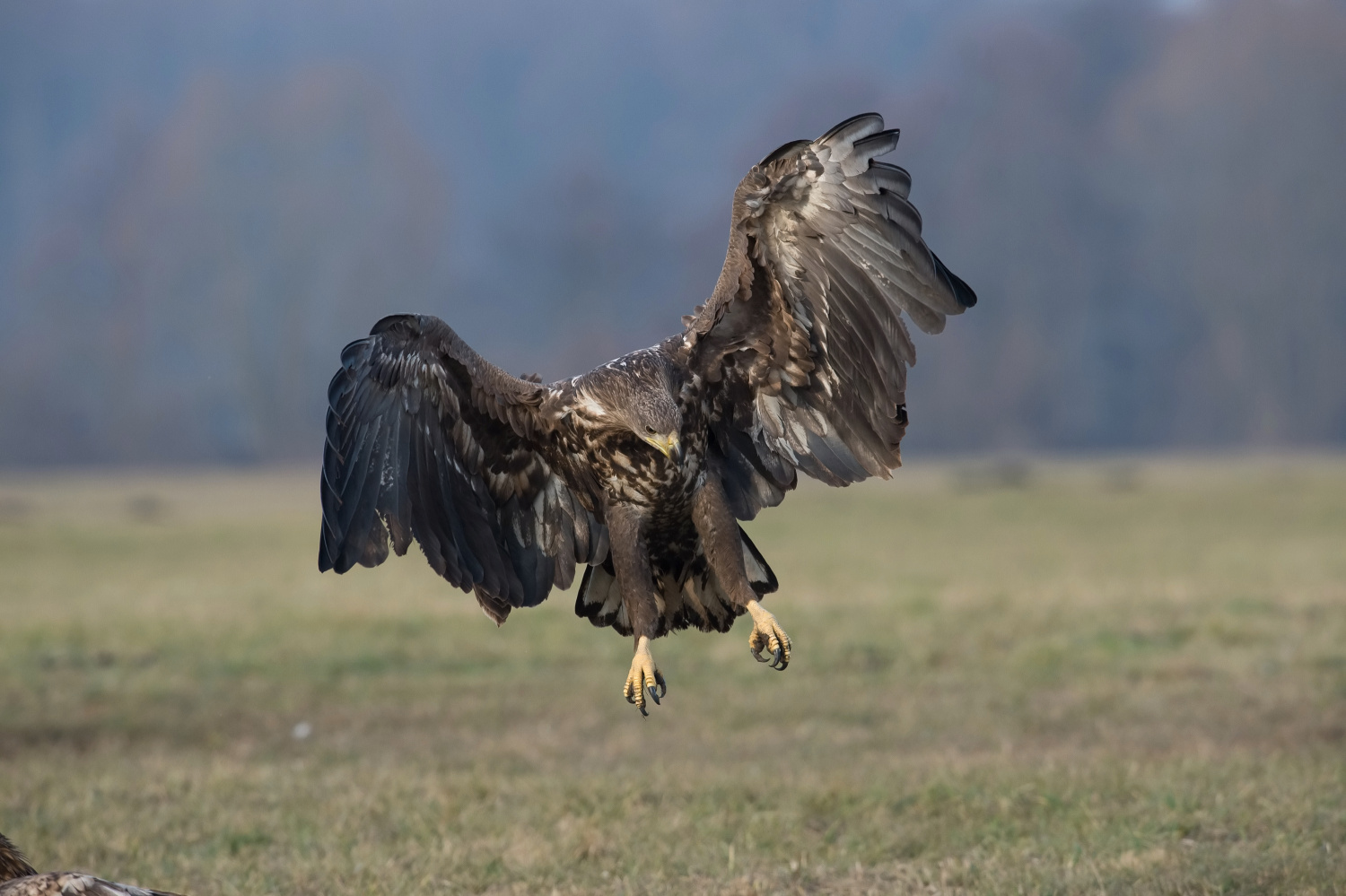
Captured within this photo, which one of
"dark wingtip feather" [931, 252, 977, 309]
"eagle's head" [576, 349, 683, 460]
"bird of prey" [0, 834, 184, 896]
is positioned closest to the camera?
"bird of prey" [0, 834, 184, 896]

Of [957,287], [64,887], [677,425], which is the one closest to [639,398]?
[677,425]

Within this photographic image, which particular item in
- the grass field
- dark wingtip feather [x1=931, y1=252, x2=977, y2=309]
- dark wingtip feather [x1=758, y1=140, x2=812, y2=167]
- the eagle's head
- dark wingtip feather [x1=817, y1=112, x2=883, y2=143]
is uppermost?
dark wingtip feather [x1=817, y1=112, x2=883, y2=143]

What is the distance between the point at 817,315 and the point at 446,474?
170cm

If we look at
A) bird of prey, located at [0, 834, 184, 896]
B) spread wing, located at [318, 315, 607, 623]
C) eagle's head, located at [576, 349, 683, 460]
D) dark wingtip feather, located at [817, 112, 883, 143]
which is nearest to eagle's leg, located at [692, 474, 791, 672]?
eagle's head, located at [576, 349, 683, 460]

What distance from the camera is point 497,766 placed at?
888cm

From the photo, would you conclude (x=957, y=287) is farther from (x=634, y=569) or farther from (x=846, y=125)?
(x=634, y=569)

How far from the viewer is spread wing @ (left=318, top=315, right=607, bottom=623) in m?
6.00

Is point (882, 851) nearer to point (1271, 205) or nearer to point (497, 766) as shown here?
point (497, 766)

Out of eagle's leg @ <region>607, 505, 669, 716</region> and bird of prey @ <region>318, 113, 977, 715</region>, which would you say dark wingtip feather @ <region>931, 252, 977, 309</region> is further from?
eagle's leg @ <region>607, 505, 669, 716</region>

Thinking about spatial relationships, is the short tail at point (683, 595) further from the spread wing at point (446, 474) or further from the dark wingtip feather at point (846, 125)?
the dark wingtip feather at point (846, 125)

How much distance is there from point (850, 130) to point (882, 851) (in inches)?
124

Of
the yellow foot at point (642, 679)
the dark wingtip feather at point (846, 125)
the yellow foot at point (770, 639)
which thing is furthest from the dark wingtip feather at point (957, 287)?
the yellow foot at point (642, 679)

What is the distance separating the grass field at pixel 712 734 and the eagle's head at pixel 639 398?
1869 millimetres

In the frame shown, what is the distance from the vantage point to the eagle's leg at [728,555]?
18.2 feet
